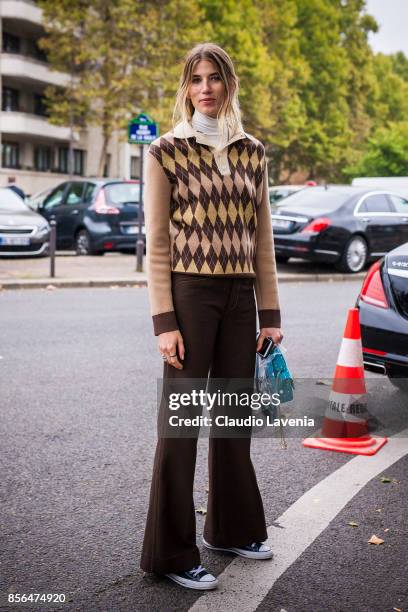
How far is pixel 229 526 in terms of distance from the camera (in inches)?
141

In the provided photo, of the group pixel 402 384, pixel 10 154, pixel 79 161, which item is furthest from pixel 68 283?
pixel 79 161

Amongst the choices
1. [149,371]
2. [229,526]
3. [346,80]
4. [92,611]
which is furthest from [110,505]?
[346,80]

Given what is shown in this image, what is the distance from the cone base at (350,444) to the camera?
5102 millimetres

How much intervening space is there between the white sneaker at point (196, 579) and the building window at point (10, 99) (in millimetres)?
45171

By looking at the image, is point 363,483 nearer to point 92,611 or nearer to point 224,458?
point 224,458

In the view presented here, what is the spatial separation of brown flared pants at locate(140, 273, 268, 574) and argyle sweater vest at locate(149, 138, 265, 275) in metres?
0.07

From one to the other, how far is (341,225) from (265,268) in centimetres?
1264

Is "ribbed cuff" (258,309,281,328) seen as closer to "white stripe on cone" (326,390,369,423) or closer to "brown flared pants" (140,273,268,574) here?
"brown flared pants" (140,273,268,574)

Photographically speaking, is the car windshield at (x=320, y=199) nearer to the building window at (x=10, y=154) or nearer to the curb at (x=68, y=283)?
the curb at (x=68, y=283)

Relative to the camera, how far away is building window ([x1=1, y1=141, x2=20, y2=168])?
46.5 meters

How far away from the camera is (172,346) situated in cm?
328

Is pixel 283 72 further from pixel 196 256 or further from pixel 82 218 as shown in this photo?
pixel 196 256

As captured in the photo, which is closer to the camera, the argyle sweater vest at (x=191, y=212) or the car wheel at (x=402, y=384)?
the argyle sweater vest at (x=191, y=212)

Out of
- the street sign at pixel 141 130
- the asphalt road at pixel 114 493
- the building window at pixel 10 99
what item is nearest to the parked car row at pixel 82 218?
the street sign at pixel 141 130
